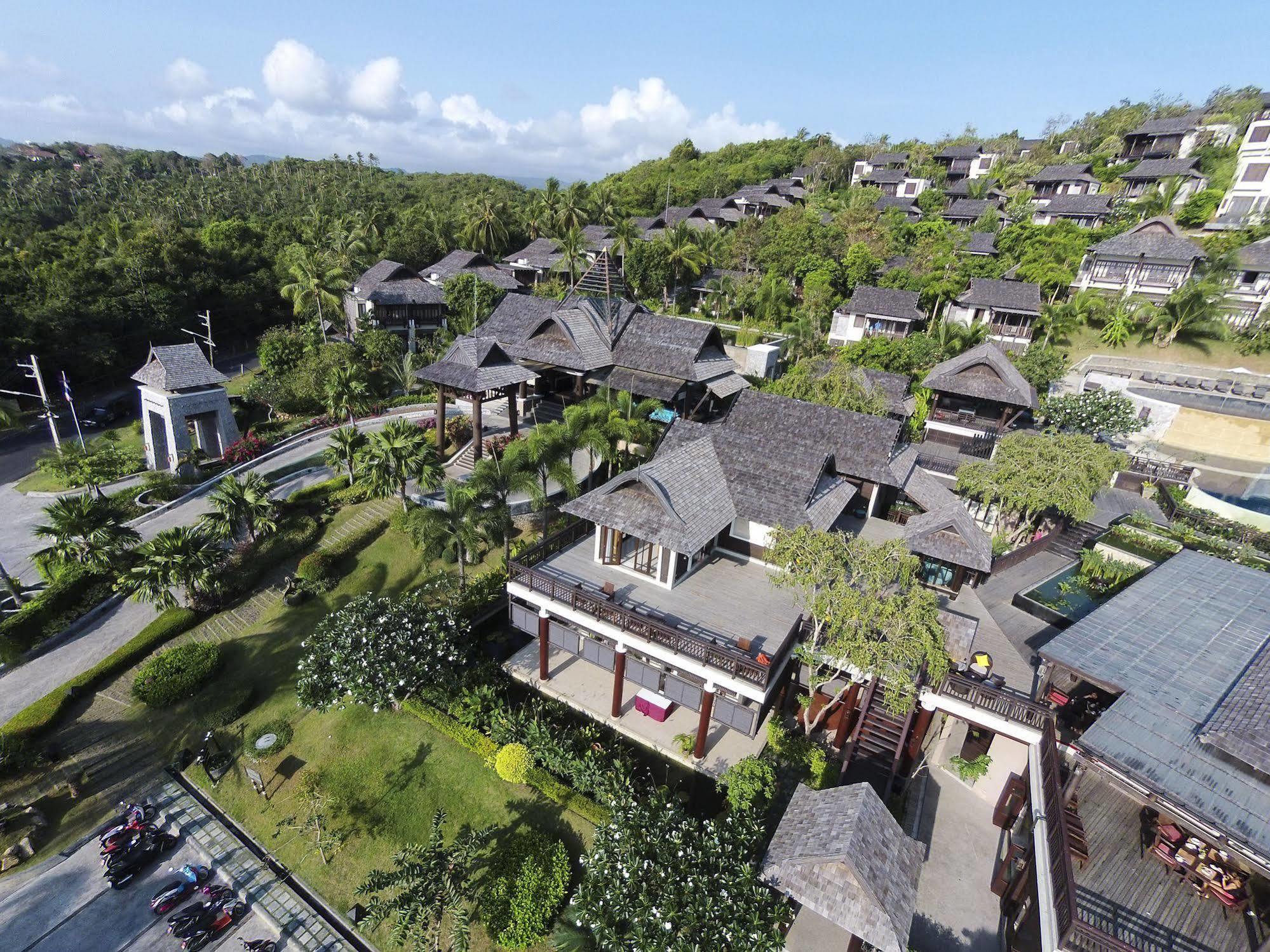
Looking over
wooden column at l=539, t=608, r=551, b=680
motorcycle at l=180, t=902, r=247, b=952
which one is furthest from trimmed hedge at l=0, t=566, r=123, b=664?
wooden column at l=539, t=608, r=551, b=680

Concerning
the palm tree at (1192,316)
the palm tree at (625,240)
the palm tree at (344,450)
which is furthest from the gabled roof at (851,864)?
the palm tree at (1192,316)

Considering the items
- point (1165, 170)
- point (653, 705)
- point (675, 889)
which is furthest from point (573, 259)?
point (1165, 170)

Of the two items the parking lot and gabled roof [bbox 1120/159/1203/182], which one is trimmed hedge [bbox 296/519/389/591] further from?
gabled roof [bbox 1120/159/1203/182]

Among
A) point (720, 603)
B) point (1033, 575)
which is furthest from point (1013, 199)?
point (720, 603)

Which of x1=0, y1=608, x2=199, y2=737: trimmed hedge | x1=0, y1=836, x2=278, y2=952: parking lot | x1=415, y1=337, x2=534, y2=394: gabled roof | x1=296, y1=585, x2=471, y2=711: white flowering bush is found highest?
x1=415, y1=337, x2=534, y2=394: gabled roof

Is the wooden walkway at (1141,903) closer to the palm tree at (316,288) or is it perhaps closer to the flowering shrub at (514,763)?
the flowering shrub at (514,763)

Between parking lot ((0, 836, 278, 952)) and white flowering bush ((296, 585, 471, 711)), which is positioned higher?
white flowering bush ((296, 585, 471, 711))

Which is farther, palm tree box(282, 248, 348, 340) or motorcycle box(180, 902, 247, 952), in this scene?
palm tree box(282, 248, 348, 340)
